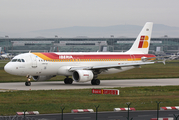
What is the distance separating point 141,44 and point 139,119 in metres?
33.3

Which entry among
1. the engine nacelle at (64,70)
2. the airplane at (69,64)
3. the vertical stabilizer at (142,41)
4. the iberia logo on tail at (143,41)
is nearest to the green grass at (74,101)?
the airplane at (69,64)

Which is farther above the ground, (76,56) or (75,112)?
(76,56)

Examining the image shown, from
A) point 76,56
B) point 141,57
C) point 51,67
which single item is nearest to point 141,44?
point 141,57

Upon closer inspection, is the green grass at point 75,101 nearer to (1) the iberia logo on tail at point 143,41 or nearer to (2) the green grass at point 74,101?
(2) the green grass at point 74,101

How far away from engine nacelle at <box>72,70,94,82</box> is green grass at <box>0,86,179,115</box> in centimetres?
876

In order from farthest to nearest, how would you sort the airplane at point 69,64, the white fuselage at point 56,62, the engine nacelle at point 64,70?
the engine nacelle at point 64,70 → the airplane at point 69,64 → the white fuselage at point 56,62

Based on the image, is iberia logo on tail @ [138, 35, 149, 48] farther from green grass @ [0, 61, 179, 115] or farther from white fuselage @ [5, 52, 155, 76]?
green grass @ [0, 61, 179, 115]

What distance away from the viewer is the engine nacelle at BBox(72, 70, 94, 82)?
41.1m

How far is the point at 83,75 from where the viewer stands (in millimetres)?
41250

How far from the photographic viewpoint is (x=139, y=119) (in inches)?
781

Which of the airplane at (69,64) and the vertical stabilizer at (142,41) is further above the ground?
the vertical stabilizer at (142,41)

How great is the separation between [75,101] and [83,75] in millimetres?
14144

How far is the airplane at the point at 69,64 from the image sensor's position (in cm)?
4109

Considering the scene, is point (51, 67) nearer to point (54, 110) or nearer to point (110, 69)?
point (110, 69)
